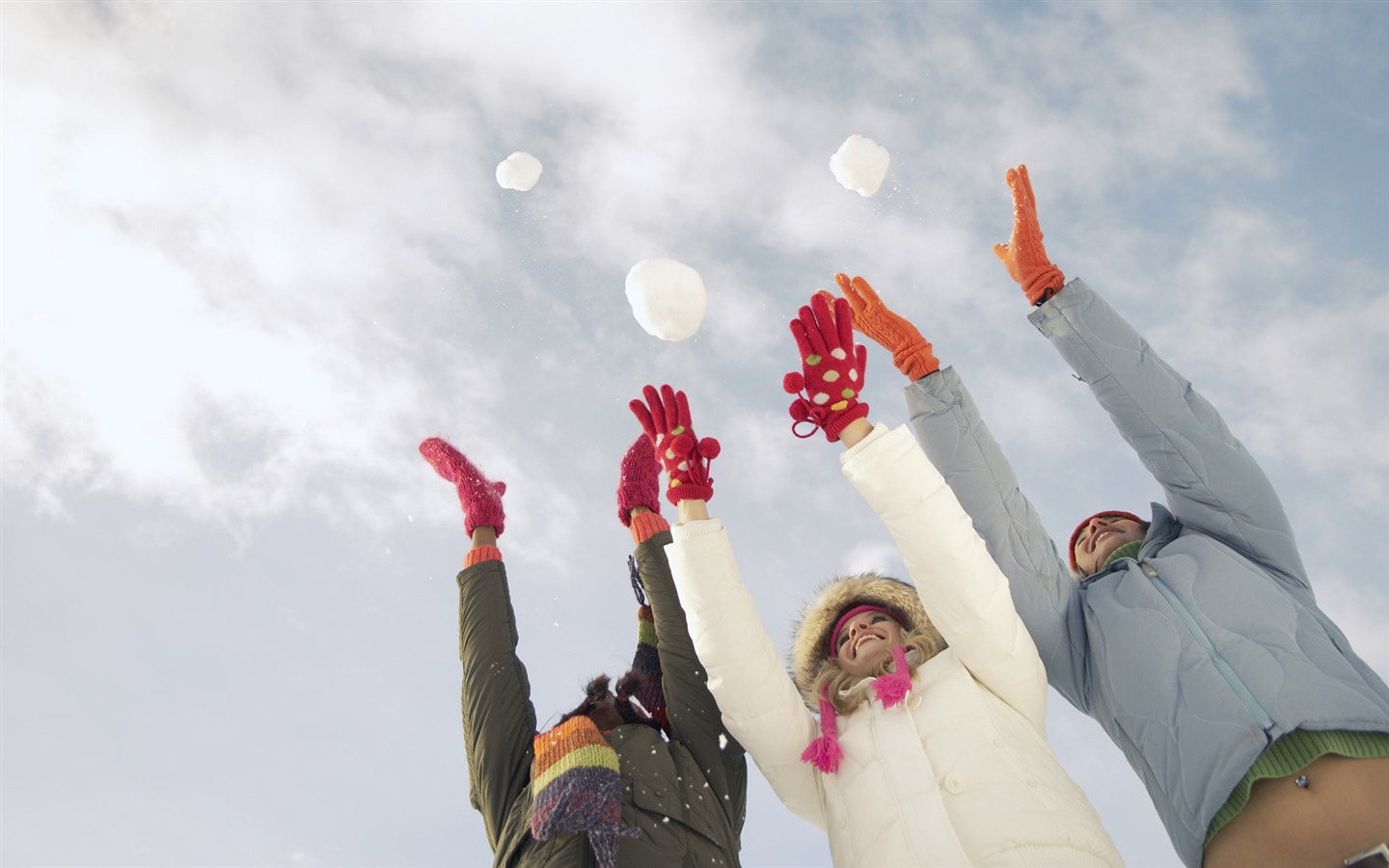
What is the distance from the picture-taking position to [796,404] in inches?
148

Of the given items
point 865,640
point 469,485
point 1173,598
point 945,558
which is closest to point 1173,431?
point 1173,598

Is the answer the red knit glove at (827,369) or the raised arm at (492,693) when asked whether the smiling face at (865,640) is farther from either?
the raised arm at (492,693)

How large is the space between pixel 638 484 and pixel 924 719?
198cm

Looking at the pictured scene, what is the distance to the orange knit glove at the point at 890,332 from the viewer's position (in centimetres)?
436

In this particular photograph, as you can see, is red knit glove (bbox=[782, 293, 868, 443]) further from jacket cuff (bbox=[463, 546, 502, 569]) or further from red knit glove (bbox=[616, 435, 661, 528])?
jacket cuff (bbox=[463, 546, 502, 569])

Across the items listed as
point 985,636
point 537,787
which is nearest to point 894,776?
point 985,636

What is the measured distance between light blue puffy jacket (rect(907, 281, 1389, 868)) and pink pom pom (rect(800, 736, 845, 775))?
1.11 meters

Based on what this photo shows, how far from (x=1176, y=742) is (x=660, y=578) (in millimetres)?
2312

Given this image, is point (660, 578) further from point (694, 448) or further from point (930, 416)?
point (930, 416)

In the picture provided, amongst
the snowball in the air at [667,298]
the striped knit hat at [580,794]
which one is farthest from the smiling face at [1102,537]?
the striped knit hat at [580,794]

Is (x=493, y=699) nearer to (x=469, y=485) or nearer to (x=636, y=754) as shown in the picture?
(x=636, y=754)

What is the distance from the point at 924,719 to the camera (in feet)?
11.8

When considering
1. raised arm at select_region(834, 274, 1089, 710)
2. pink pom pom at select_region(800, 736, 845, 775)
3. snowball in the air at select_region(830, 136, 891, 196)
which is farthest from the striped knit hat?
snowball in the air at select_region(830, 136, 891, 196)

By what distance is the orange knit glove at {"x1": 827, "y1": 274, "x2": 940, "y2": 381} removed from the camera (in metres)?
4.36
